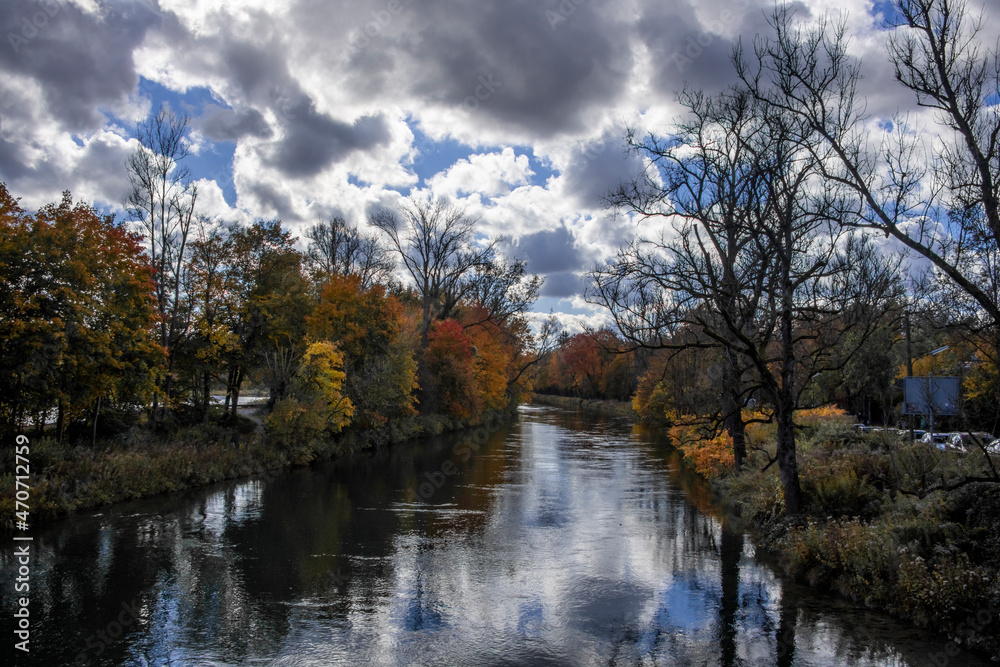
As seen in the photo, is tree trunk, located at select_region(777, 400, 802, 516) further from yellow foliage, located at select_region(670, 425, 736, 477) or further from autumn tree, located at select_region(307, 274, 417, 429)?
autumn tree, located at select_region(307, 274, 417, 429)

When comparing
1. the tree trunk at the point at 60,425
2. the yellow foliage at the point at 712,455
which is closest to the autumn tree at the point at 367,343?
the tree trunk at the point at 60,425

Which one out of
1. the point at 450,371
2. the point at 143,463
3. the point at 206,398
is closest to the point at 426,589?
the point at 143,463

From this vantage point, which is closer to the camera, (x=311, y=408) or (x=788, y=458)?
(x=788, y=458)

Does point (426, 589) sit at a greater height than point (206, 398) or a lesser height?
lesser

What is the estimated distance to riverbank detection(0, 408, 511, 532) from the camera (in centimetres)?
1393

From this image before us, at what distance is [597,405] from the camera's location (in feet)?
235

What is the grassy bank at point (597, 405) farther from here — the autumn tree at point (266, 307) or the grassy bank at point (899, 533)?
the grassy bank at point (899, 533)

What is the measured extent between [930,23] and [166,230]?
83.8ft

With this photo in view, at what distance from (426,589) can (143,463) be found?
11.6 metres

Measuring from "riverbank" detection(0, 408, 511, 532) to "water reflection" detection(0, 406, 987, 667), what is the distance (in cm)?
73

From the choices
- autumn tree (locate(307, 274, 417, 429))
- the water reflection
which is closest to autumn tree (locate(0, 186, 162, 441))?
the water reflection

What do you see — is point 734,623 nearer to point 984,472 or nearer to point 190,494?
point 984,472

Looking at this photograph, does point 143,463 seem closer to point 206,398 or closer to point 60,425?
point 60,425

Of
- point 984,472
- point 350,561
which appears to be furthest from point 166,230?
point 984,472
